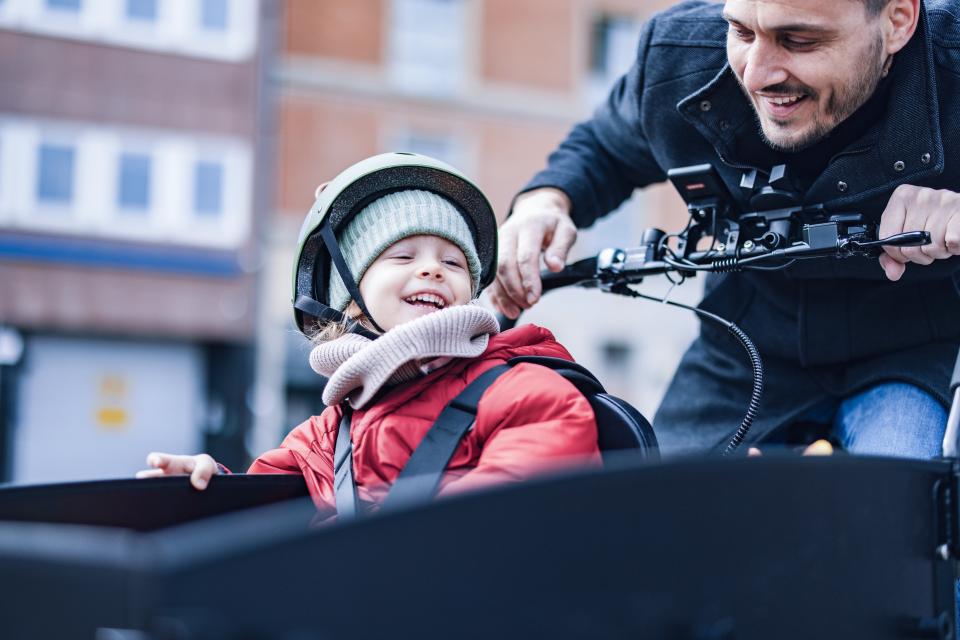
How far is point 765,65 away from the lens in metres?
1.96

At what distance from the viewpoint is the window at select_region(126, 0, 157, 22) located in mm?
14586

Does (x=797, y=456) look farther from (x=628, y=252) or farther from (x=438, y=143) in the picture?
(x=438, y=143)

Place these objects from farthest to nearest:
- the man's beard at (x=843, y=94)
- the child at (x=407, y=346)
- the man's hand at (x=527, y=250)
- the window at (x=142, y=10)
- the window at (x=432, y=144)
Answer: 1. the window at (x=432, y=144)
2. the window at (x=142, y=10)
3. the man's hand at (x=527, y=250)
4. the man's beard at (x=843, y=94)
5. the child at (x=407, y=346)

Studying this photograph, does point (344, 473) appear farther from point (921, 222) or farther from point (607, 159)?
point (607, 159)

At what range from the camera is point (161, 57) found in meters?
14.6

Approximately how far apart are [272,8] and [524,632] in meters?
15.1

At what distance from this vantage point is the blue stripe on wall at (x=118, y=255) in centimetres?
1397

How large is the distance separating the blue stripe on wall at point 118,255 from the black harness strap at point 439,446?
13177 millimetres

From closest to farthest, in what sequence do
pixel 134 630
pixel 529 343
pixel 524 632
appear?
pixel 134 630 → pixel 524 632 → pixel 529 343

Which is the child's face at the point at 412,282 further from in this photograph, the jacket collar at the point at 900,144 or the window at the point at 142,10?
the window at the point at 142,10

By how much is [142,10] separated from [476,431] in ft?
46.5

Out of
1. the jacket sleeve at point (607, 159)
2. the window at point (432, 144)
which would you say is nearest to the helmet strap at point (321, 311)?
the jacket sleeve at point (607, 159)

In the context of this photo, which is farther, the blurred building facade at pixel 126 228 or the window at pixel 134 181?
the window at pixel 134 181

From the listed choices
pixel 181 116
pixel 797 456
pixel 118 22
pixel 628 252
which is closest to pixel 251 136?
pixel 181 116
